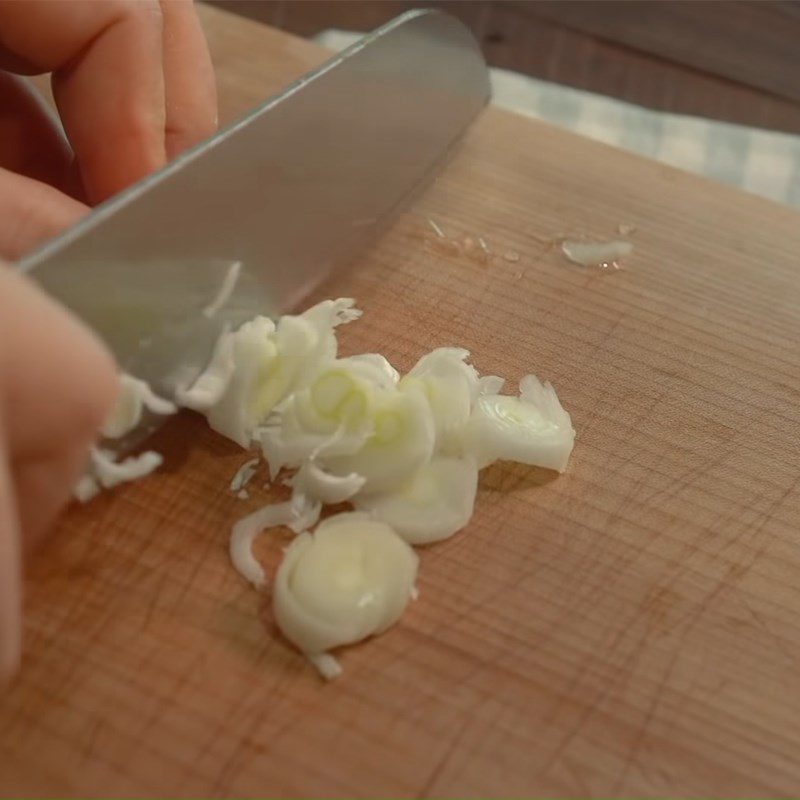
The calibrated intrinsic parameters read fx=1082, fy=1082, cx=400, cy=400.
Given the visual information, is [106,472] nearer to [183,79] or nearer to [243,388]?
[243,388]

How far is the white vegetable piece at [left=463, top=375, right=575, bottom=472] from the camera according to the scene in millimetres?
1010

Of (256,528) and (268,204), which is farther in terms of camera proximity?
(268,204)

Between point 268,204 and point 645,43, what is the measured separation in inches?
52.5

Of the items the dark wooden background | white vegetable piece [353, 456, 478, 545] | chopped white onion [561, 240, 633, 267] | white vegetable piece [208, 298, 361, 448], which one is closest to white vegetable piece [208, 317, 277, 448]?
white vegetable piece [208, 298, 361, 448]

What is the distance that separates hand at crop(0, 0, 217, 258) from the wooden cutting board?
238mm

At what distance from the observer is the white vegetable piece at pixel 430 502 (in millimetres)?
945

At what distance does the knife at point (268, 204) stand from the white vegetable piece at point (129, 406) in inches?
0.8

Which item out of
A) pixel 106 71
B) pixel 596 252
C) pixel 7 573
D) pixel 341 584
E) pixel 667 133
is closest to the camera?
pixel 7 573

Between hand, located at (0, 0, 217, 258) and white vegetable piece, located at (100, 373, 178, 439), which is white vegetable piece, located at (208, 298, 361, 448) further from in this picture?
hand, located at (0, 0, 217, 258)

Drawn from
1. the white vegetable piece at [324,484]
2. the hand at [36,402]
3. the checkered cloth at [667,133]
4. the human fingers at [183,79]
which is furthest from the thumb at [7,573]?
the checkered cloth at [667,133]

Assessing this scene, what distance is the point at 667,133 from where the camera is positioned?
1979mm

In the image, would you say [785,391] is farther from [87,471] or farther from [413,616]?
[87,471]

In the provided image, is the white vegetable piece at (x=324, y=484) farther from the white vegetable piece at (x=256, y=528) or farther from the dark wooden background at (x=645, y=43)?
the dark wooden background at (x=645, y=43)

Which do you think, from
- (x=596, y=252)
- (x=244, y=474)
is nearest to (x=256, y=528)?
(x=244, y=474)
